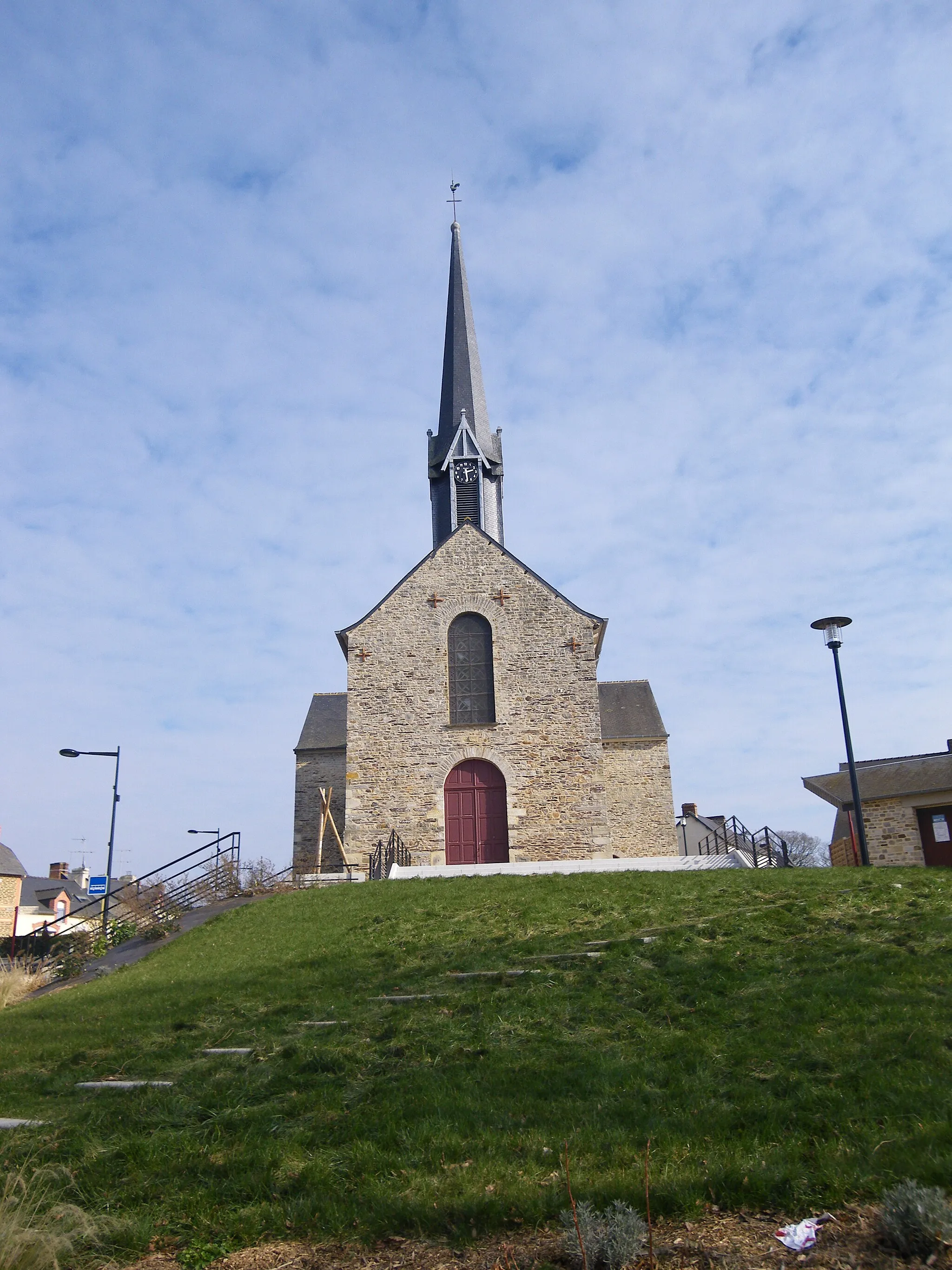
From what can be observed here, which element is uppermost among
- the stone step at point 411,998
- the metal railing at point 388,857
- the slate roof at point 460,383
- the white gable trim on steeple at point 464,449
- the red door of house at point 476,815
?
the slate roof at point 460,383

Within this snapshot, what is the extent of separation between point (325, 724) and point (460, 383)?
1156cm

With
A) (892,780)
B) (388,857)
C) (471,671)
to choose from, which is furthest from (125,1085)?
(892,780)

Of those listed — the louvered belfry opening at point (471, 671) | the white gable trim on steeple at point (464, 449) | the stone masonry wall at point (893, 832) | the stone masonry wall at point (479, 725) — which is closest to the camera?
the stone masonry wall at point (479, 725)

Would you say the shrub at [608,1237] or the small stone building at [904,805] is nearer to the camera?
the shrub at [608,1237]

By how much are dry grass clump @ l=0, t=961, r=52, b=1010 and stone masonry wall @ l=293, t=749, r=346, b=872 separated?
410 inches

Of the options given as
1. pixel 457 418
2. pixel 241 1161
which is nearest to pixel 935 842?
pixel 457 418

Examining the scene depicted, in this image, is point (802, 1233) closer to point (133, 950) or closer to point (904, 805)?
point (133, 950)

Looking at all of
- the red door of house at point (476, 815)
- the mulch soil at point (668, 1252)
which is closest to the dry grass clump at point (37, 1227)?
the mulch soil at point (668, 1252)

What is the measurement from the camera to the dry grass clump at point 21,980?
11.9 meters

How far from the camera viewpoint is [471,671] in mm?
21844

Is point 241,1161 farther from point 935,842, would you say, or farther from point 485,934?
point 935,842

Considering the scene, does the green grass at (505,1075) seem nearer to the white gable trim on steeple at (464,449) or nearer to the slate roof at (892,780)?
the slate roof at (892,780)

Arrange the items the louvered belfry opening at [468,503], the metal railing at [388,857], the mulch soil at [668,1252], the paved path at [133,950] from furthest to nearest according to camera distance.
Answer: the louvered belfry opening at [468,503], the metal railing at [388,857], the paved path at [133,950], the mulch soil at [668,1252]

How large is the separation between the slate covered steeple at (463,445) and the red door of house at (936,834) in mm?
13060
